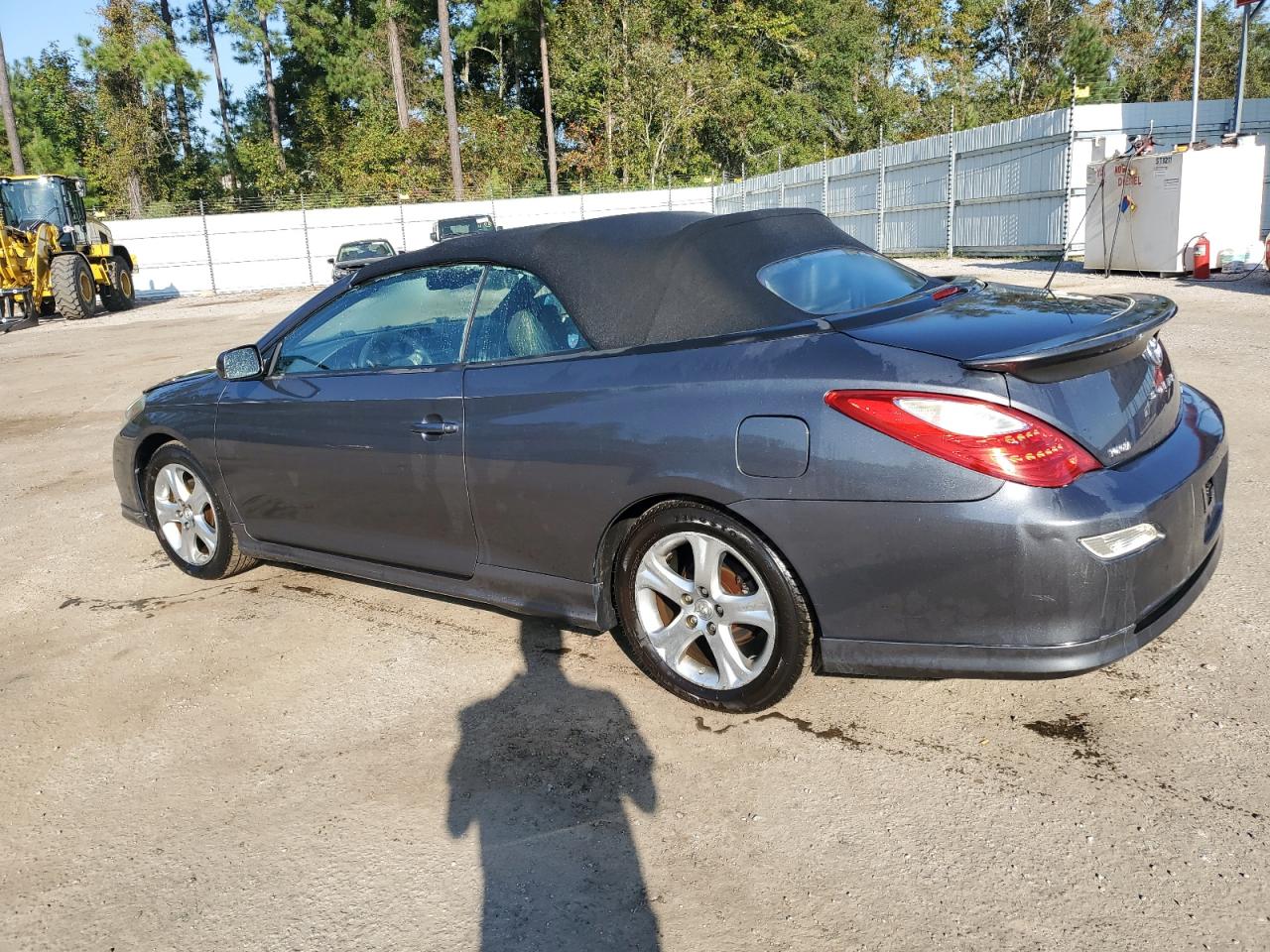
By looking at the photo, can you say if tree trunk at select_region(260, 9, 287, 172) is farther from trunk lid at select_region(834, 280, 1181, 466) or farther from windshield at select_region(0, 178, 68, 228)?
trunk lid at select_region(834, 280, 1181, 466)

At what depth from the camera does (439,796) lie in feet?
9.54

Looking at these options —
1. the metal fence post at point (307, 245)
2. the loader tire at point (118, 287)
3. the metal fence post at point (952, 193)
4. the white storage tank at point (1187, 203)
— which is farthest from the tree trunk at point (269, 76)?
the white storage tank at point (1187, 203)

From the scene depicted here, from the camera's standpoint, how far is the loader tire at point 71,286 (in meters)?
22.2

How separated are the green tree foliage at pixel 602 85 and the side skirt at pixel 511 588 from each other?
1699 inches

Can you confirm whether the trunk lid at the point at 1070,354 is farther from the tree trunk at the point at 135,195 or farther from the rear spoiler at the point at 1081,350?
the tree trunk at the point at 135,195

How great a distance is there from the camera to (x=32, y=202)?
22359 millimetres

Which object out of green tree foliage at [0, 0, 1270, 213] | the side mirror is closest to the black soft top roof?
the side mirror

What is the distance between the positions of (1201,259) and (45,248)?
22.3 m

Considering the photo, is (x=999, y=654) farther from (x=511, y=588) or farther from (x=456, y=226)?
(x=456, y=226)

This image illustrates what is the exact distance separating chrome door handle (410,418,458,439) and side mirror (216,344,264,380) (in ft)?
3.72

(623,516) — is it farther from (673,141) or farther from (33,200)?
(673,141)

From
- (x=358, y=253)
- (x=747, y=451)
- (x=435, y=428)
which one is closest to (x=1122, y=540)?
(x=747, y=451)

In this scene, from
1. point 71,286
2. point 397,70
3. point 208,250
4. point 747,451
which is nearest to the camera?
point 747,451

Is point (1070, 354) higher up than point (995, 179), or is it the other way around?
point (995, 179)
